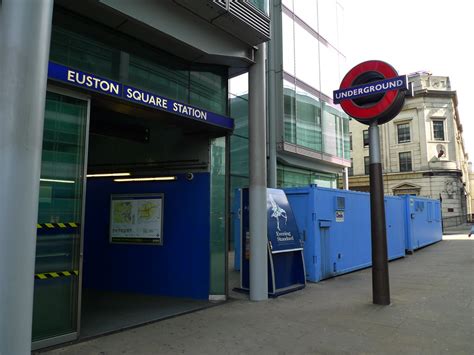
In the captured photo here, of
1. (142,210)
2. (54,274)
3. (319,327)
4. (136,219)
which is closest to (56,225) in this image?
(54,274)

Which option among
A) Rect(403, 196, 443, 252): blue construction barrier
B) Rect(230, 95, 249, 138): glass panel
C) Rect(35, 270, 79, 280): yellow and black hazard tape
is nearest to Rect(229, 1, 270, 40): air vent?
Rect(35, 270, 79, 280): yellow and black hazard tape

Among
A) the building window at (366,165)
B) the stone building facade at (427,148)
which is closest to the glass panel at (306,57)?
the stone building facade at (427,148)

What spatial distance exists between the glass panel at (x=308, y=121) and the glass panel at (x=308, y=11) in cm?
352

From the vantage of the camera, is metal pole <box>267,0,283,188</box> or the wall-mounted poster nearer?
the wall-mounted poster

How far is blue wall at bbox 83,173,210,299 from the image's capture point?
765cm

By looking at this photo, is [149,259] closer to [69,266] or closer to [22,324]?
[69,266]

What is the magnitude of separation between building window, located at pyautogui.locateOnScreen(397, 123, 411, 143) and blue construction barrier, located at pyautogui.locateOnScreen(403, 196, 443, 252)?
2430cm

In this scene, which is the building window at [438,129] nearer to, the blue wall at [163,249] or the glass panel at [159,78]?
the blue wall at [163,249]

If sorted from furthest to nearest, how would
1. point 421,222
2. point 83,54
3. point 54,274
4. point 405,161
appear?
1. point 405,161
2. point 421,222
3. point 83,54
4. point 54,274

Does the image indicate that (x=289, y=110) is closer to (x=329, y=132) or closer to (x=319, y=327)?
(x=329, y=132)

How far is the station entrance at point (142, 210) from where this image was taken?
5.84 meters

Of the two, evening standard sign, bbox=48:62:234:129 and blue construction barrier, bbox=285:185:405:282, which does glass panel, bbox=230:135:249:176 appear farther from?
evening standard sign, bbox=48:62:234:129

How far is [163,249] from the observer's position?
801 centimetres

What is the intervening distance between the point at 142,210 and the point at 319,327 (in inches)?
162
